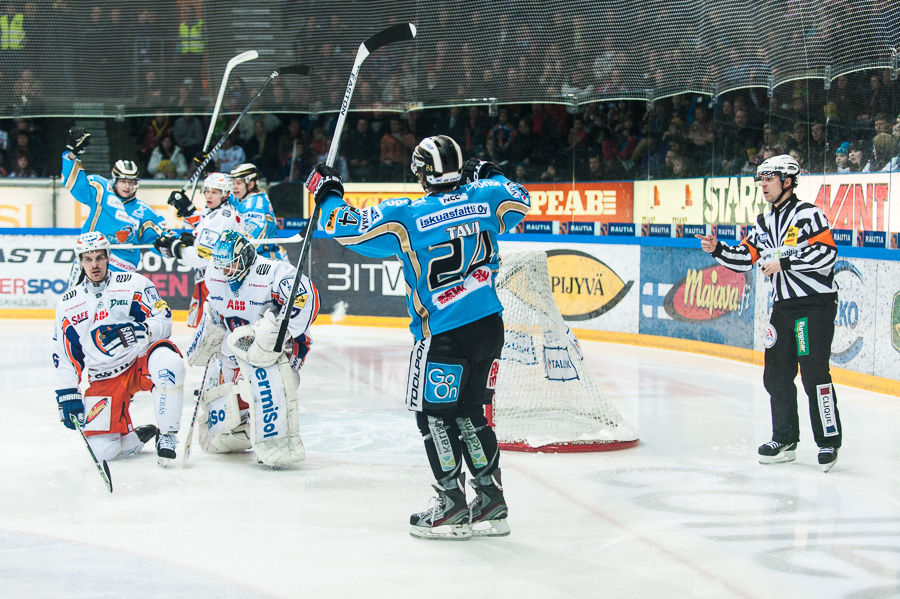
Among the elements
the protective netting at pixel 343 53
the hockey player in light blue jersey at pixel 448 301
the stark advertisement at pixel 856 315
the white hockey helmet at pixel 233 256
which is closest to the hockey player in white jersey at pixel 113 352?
the white hockey helmet at pixel 233 256

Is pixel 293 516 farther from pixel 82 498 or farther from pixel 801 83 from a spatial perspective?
pixel 801 83

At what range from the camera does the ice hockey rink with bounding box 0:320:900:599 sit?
3.44 metres

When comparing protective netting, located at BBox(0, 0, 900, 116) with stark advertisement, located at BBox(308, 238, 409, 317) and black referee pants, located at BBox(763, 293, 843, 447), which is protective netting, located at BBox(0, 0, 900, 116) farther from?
black referee pants, located at BBox(763, 293, 843, 447)

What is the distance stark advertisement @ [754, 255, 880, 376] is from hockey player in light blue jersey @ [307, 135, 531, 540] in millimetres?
4050

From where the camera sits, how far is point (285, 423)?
5.00 metres

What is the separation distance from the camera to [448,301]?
3.88m

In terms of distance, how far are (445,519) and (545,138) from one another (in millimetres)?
8930

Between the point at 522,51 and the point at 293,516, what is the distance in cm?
832

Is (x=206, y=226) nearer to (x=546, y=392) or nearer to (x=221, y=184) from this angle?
(x=221, y=184)

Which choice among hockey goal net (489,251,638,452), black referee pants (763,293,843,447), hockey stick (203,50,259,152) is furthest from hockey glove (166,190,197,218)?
black referee pants (763,293,843,447)

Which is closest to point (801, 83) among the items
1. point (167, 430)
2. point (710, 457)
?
point (710, 457)

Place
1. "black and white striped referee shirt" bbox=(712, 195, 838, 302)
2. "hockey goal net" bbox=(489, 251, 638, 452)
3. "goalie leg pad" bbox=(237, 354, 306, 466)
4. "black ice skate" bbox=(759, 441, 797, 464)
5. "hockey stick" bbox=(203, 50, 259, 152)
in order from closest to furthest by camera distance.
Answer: "goalie leg pad" bbox=(237, 354, 306, 466), "black and white striped referee shirt" bbox=(712, 195, 838, 302), "black ice skate" bbox=(759, 441, 797, 464), "hockey goal net" bbox=(489, 251, 638, 452), "hockey stick" bbox=(203, 50, 259, 152)

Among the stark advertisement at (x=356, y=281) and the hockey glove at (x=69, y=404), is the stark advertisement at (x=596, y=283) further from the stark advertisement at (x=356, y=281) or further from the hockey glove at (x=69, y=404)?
the hockey glove at (x=69, y=404)

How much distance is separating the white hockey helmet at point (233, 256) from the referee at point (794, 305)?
2.17 m
